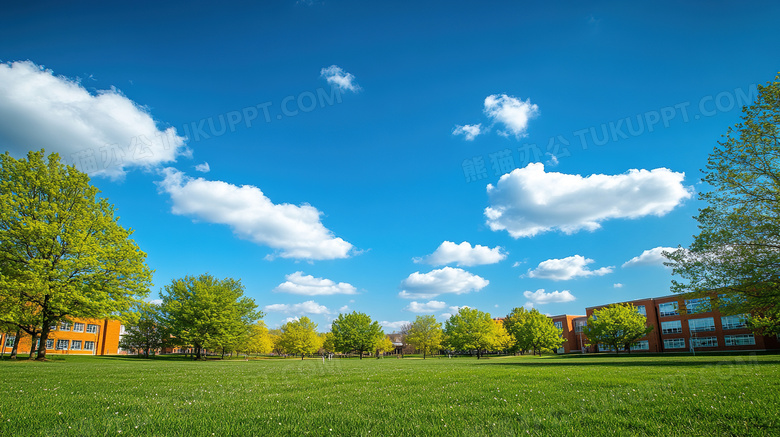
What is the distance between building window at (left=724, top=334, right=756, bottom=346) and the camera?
7606 cm

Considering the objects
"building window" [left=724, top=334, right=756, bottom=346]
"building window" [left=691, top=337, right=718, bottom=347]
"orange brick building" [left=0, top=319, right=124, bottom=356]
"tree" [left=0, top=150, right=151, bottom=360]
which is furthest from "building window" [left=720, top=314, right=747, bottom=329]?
"orange brick building" [left=0, top=319, right=124, bottom=356]

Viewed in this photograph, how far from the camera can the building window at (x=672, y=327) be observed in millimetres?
88938

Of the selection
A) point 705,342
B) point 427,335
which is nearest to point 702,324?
point 705,342

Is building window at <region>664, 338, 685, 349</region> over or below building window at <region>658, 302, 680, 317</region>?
below

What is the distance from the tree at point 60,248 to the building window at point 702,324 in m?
108

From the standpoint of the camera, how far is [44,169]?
33.6 meters

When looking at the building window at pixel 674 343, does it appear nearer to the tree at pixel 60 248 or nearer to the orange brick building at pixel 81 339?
the tree at pixel 60 248

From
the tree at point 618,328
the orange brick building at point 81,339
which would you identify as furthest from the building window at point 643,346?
the orange brick building at point 81,339

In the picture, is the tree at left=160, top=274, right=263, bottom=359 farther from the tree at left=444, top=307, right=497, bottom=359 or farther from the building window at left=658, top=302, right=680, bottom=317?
the building window at left=658, top=302, right=680, bottom=317

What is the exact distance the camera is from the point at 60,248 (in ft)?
104

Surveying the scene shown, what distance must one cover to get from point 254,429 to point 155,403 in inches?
153

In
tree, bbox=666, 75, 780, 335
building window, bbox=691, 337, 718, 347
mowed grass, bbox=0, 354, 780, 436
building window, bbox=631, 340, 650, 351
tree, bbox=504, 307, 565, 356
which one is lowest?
building window, bbox=631, 340, 650, 351

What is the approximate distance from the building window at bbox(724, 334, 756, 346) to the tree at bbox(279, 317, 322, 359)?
293ft

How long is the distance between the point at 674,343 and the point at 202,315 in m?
103
